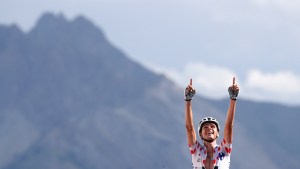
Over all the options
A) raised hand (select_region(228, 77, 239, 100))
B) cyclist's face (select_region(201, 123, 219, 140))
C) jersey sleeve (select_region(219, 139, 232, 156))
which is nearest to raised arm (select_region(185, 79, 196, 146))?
cyclist's face (select_region(201, 123, 219, 140))

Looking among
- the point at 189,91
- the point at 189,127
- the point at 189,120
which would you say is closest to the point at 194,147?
the point at 189,127

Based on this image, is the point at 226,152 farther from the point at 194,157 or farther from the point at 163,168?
the point at 163,168

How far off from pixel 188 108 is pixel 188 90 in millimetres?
285

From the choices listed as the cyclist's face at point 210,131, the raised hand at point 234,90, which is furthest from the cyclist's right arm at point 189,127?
the raised hand at point 234,90

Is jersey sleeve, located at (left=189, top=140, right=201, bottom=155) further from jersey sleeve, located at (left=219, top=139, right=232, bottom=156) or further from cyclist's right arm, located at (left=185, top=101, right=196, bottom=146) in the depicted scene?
jersey sleeve, located at (left=219, top=139, right=232, bottom=156)

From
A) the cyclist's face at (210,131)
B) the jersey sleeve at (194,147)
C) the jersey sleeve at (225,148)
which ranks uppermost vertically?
the cyclist's face at (210,131)

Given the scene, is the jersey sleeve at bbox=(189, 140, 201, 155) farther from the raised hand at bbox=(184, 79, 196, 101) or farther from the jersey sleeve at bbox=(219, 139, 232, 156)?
the raised hand at bbox=(184, 79, 196, 101)

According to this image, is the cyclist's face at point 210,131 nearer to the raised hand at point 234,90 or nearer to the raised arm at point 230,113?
the raised arm at point 230,113

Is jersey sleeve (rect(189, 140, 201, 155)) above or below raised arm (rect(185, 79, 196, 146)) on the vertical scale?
below

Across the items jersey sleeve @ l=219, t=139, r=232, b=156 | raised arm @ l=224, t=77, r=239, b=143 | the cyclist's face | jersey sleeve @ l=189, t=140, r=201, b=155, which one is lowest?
jersey sleeve @ l=189, t=140, r=201, b=155

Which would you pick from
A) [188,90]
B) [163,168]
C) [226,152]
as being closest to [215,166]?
[226,152]

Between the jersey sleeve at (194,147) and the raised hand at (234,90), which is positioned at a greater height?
the raised hand at (234,90)

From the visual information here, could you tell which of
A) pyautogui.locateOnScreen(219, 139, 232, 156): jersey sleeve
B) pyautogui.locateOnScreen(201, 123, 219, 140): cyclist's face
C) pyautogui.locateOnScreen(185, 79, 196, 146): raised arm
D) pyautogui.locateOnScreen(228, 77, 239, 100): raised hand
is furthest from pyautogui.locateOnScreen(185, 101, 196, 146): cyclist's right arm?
pyautogui.locateOnScreen(228, 77, 239, 100): raised hand

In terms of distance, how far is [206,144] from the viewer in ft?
40.1
